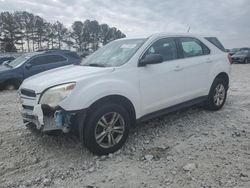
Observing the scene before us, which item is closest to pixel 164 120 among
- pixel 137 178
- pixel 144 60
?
pixel 144 60

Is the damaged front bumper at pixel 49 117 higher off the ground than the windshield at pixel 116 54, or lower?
lower

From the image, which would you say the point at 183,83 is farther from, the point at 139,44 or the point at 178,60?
the point at 139,44

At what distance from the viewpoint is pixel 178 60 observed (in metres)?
4.95

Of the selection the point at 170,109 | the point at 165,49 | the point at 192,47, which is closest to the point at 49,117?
the point at 170,109

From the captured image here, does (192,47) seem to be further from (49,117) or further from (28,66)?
(28,66)

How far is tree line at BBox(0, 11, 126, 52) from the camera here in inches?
1813

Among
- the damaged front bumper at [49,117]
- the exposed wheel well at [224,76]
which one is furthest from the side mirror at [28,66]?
the exposed wheel well at [224,76]

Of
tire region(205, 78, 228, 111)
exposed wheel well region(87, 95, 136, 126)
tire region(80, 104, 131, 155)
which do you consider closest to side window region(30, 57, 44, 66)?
tire region(205, 78, 228, 111)

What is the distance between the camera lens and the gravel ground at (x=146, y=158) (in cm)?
328

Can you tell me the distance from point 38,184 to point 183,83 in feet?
10.0

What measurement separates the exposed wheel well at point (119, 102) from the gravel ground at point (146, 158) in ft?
1.66

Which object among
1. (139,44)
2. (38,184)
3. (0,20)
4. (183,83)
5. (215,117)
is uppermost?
(0,20)

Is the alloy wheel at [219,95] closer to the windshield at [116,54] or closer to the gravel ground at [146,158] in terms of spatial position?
the gravel ground at [146,158]

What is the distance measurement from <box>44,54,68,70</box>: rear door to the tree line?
3590 cm
